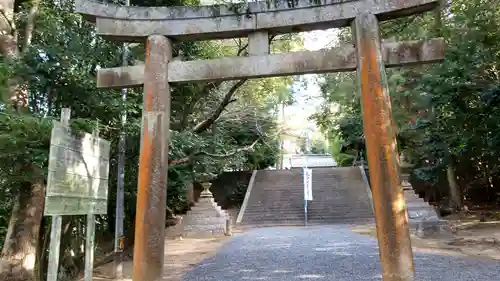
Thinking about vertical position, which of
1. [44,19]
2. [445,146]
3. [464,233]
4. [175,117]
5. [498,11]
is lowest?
[464,233]

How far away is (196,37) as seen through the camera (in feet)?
17.9

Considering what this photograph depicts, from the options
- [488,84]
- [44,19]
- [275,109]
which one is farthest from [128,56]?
[275,109]

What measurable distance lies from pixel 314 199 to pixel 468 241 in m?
9.90

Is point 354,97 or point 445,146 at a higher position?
point 354,97

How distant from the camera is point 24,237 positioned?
679 cm

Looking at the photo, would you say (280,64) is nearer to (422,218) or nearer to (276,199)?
(422,218)

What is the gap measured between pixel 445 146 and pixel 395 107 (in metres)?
4.56

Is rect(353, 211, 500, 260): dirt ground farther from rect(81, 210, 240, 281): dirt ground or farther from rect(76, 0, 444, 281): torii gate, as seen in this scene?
rect(81, 210, 240, 281): dirt ground

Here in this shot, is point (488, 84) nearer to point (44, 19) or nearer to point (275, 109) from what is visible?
point (44, 19)

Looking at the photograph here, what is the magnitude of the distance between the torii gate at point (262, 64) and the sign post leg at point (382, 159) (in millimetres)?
11

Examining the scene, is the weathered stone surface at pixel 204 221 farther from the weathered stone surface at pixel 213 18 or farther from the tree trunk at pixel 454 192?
the weathered stone surface at pixel 213 18

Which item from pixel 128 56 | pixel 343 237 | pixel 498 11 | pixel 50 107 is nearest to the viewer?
pixel 50 107

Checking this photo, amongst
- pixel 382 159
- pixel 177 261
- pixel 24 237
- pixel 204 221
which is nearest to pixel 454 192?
pixel 204 221

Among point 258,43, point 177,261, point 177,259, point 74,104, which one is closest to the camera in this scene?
point 258,43
